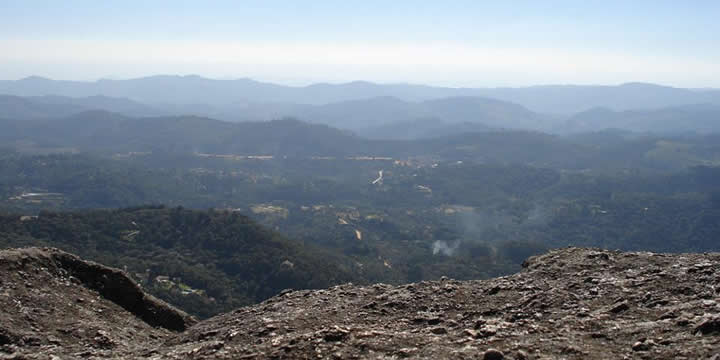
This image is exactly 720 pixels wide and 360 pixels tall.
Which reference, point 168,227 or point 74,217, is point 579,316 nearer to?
point 168,227

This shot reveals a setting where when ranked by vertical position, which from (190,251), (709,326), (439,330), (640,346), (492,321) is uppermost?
(709,326)

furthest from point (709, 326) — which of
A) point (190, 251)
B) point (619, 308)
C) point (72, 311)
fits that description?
point (190, 251)

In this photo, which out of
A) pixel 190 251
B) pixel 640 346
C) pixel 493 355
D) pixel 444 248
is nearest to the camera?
pixel 493 355

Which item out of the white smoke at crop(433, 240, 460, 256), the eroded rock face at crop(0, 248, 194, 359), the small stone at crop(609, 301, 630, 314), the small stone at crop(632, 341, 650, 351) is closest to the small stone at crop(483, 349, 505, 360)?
the small stone at crop(632, 341, 650, 351)

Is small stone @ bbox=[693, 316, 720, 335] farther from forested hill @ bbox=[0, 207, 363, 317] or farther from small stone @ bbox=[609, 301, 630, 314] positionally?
forested hill @ bbox=[0, 207, 363, 317]

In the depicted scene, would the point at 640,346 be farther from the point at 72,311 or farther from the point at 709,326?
the point at 72,311
